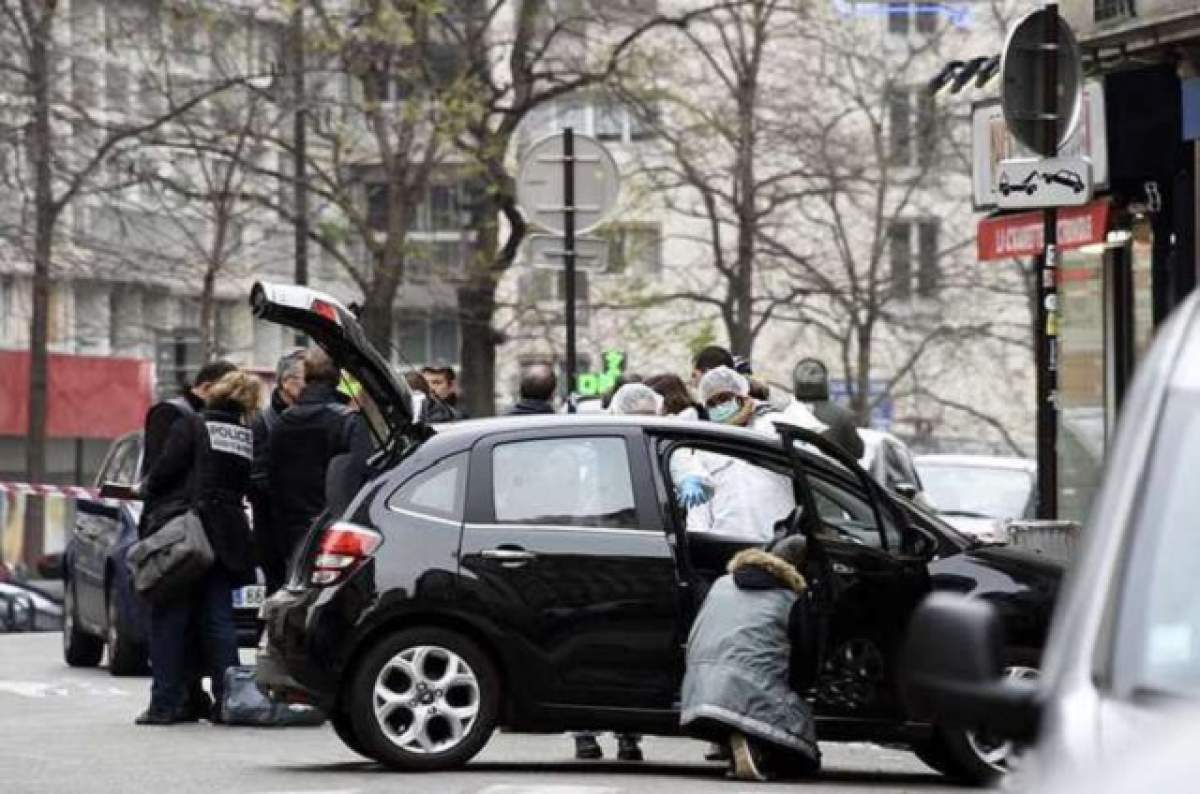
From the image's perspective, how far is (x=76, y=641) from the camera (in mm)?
23234

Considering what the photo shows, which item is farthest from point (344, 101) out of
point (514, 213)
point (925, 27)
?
point (925, 27)

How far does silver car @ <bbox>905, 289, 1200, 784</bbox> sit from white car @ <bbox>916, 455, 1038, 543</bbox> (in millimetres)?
21901

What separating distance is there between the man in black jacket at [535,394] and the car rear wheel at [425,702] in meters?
3.67

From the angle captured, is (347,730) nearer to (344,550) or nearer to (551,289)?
(344,550)

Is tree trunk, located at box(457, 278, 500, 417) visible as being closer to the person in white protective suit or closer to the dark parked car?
the dark parked car

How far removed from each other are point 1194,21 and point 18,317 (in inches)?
1623

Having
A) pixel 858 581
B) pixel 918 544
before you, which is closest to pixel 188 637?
pixel 858 581

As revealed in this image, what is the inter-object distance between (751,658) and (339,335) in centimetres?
284

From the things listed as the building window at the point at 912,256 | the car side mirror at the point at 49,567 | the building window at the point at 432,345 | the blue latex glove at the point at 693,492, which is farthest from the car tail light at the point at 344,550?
the building window at the point at 432,345

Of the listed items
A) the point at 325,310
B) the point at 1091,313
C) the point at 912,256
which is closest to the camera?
the point at 325,310

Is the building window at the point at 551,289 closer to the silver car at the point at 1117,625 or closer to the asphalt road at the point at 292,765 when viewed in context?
the asphalt road at the point at 292,765

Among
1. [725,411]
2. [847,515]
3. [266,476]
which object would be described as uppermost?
[725,411]

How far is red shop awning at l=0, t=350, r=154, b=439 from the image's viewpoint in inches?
2370

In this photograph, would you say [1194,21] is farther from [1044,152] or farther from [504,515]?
[504,515]
